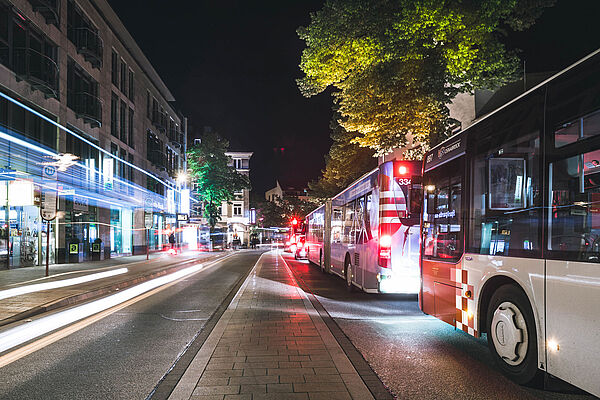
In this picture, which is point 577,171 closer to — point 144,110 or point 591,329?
point 591,329

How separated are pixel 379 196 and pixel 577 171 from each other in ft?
19.3

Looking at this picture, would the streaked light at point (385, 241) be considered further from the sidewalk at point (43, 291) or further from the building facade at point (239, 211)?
the building facade at point (239, 211)

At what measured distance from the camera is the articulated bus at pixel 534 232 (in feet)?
12.2

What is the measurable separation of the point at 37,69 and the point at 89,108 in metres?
5.48

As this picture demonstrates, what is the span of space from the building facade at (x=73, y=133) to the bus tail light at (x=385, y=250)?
12.7 meters

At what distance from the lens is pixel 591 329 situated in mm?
3547

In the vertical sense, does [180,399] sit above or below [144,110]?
below

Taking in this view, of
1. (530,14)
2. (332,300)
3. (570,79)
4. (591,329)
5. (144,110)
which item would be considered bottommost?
(332,300)

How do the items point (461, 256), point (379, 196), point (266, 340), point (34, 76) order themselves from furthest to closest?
1. point (34, 76)
2. point (379, 196)
3. point (266, 340)
4. point (461, 256)

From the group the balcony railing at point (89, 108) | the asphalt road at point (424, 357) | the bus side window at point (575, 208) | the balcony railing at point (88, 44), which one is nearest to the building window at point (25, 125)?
the balcony railing at point (89, 108)

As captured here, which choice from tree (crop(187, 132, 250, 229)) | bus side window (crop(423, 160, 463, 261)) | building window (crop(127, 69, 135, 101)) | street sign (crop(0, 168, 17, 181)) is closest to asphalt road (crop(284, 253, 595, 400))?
bus side window (crop(423, 160, 463, 261))

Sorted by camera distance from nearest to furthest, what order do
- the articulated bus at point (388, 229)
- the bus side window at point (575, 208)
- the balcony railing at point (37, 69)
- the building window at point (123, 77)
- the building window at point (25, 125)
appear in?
the bus side window at point (575, 208), the articulated bus at point (388, 229), the building window at point (25, 125), the balcony railing at point (37, 69), the building window at point (123, 77)

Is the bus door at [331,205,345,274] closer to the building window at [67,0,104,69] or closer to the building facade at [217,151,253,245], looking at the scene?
the building window at [67,0,104,69]

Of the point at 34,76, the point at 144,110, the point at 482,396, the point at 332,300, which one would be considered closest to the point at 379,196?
the point at 332,300
